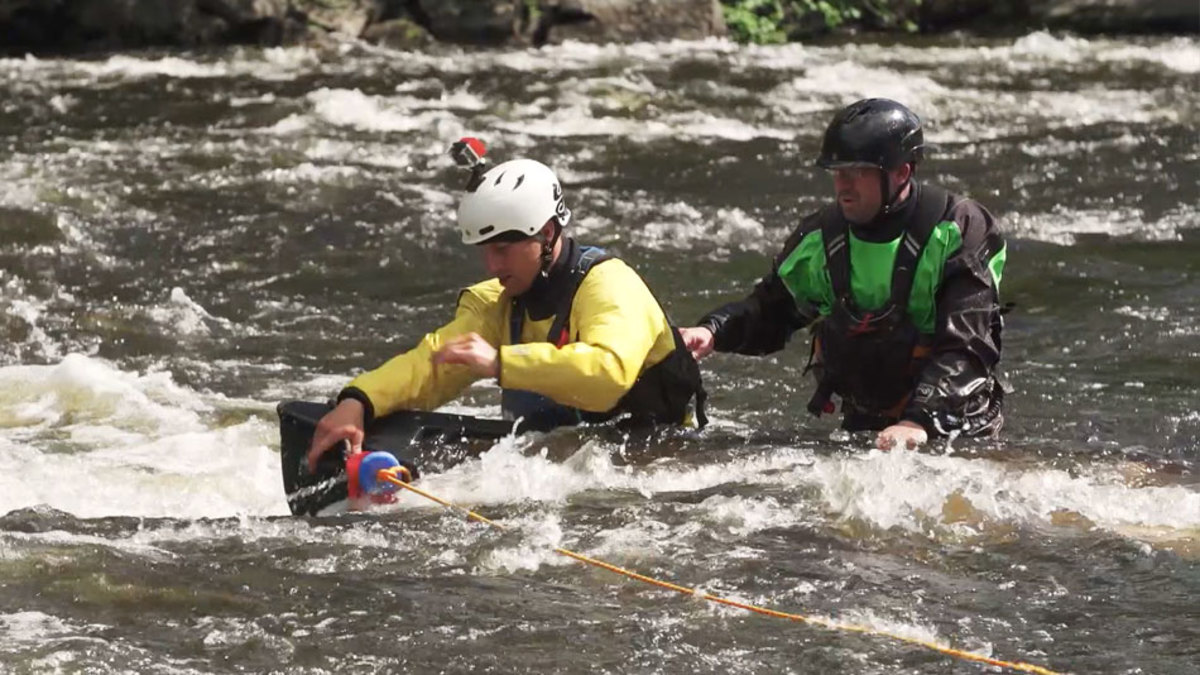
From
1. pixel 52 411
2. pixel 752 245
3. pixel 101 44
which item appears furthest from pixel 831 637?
pixel 101 44

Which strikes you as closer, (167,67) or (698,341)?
(698,341)

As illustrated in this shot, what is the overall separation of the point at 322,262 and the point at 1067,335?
474cm

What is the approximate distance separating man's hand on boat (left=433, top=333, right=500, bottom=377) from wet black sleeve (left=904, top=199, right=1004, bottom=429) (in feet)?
4.75

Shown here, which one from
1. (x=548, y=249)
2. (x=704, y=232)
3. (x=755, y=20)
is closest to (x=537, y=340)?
(x=548, y=249)

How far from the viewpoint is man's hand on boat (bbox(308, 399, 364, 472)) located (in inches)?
240

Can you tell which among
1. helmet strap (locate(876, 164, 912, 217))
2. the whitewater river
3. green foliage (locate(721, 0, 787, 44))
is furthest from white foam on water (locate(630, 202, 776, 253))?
green foliage (locate(721, 0, 787, 44))

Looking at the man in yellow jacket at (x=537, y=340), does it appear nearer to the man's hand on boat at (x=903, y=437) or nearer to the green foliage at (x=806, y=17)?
the man's hand on boat at (x=903, y=437)

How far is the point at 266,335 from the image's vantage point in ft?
33.3

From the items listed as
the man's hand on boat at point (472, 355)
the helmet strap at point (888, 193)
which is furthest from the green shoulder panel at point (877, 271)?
the man's hand on boat at point (472, 355)

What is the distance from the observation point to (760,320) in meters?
6.77

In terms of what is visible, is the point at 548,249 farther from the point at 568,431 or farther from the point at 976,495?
the point at 976,495

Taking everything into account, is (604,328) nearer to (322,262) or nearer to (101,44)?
(322,262)

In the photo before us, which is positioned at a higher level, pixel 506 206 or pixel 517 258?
pixel 506 206

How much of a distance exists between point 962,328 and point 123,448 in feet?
12.7
